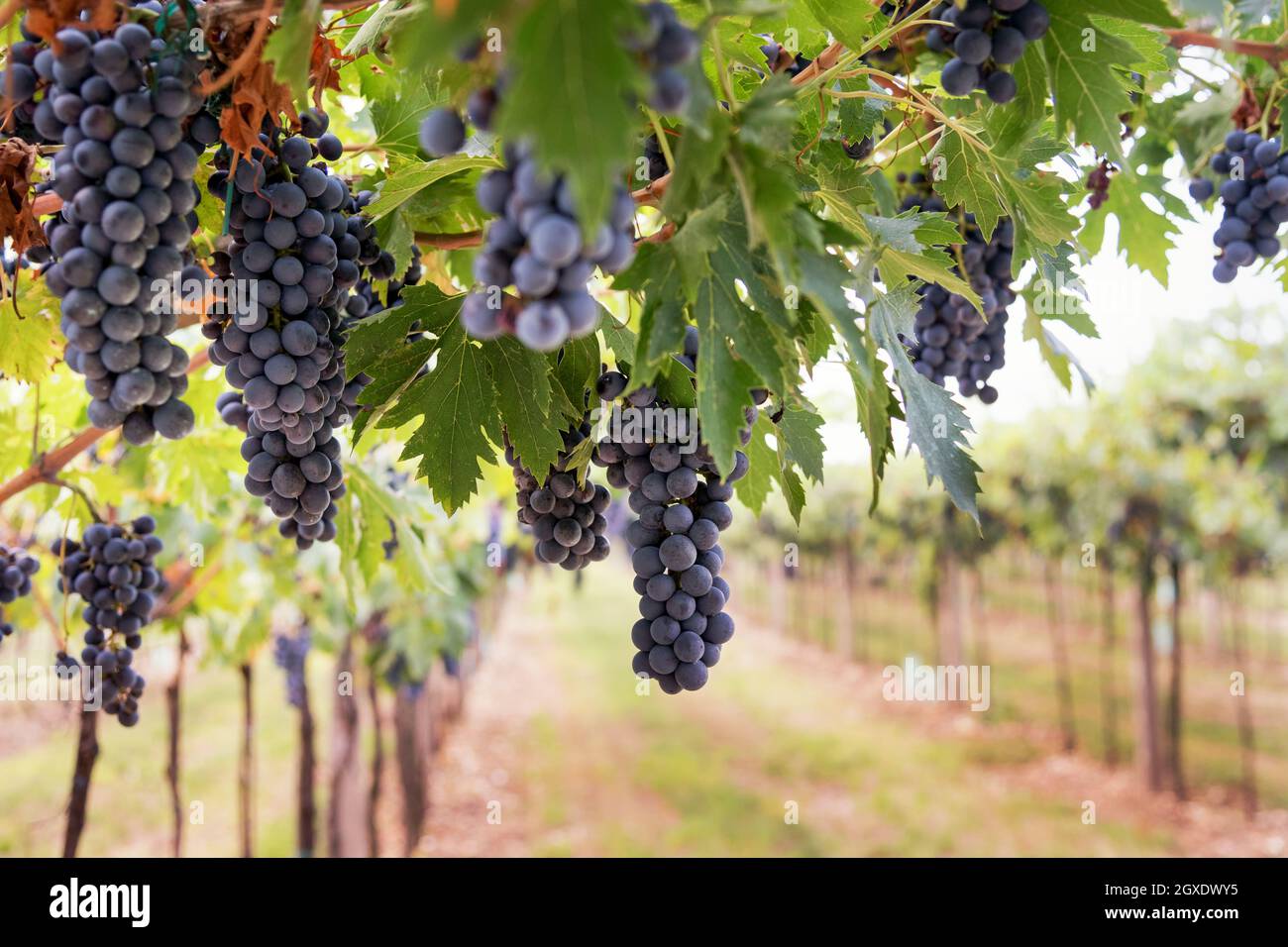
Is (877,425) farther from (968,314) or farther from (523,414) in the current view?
(968,314)

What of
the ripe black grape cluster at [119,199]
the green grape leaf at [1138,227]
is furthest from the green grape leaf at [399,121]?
the green grape leaf at [1138,227]

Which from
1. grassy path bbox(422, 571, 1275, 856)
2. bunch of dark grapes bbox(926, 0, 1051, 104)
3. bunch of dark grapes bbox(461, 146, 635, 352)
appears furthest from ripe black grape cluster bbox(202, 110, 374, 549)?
grassy path bbox(422, 571, 1275, 856)

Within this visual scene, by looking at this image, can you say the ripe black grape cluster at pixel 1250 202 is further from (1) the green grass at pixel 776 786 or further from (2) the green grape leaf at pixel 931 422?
(1) the green grass at pixel 776 786

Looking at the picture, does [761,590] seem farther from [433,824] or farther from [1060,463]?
[433,824]

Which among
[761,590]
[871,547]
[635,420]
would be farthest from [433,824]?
[761,590]

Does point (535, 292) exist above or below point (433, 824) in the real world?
above

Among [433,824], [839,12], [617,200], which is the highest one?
[839,12]

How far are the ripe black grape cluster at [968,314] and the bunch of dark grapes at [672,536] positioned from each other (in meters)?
1.13

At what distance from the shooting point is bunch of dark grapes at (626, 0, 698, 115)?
0.92 metres

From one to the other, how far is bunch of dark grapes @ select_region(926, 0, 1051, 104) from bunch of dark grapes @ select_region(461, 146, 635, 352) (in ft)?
2.30

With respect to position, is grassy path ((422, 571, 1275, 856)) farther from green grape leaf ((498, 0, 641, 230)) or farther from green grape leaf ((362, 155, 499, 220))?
green grape leaf ((498, 0, 641, 230))

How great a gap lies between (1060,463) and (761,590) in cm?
2071

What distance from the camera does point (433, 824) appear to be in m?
11.6

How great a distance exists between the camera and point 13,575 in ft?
8.12
